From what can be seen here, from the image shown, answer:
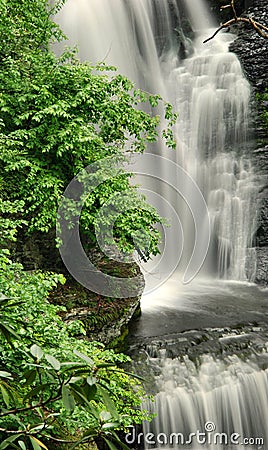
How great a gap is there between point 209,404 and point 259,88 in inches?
360

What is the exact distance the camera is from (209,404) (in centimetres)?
542

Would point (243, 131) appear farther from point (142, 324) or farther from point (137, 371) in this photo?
point (137, 371)

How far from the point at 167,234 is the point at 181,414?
6.36 metres

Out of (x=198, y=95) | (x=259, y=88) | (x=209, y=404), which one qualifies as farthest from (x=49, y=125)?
(x=259, y=88)

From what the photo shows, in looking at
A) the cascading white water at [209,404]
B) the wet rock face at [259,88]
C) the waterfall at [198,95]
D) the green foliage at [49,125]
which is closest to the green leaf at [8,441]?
the green foliage at [49,125]

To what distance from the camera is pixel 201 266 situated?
11156 millimetres

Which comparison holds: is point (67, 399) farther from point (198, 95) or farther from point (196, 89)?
point (196, 89)

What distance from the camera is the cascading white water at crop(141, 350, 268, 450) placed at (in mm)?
5250

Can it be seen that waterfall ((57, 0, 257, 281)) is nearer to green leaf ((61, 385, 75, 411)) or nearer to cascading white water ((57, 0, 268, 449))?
cascading white water ((57, 0, 268, 449))

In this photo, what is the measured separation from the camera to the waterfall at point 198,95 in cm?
1098

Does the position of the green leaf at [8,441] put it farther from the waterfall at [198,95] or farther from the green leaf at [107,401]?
the waterfall at [198,95]

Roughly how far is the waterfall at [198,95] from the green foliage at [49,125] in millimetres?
5317

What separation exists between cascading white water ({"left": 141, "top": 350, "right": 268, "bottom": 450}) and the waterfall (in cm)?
488

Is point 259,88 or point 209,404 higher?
point 259,88
